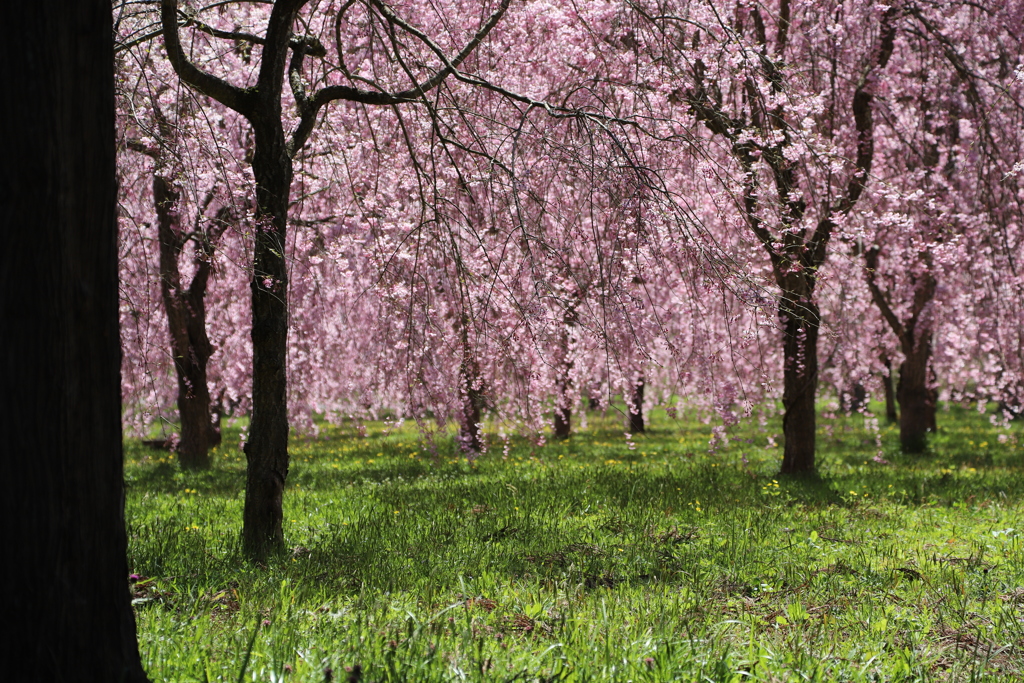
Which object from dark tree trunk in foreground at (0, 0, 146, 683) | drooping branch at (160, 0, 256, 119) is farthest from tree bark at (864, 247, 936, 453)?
dark tree trunk in foreground at (0, 0, 146, 683)

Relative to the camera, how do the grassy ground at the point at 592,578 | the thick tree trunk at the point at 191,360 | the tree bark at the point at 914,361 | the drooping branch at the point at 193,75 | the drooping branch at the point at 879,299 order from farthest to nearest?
the tree bark at the point at 914,361 < the drooping branch at the point at 879,299 < the thick tree trunk at the point at 191,360 < the drooping branch at the point at 193,75 < the grassy ground at the point at 592,578

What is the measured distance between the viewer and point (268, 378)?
5.96 metres

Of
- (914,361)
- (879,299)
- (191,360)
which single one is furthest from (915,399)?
(191,360)

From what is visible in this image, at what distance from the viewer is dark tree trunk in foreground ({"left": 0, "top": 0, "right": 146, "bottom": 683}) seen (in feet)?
8.32

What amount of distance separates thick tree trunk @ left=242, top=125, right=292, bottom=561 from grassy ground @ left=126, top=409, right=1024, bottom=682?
1.00 ft

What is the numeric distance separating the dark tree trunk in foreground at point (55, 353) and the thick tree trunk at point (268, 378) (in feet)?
10.6

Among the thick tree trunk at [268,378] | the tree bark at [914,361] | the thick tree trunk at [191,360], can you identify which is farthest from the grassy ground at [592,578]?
the tree bark at [914,361]

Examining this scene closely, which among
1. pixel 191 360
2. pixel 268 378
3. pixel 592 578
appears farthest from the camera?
pixel 191 360

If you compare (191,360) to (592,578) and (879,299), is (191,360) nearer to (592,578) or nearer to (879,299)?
(592,578)

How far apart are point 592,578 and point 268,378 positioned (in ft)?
8.62

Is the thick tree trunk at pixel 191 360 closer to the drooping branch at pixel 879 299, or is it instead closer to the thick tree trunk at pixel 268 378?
the thick tree trunk at pixel 268 378

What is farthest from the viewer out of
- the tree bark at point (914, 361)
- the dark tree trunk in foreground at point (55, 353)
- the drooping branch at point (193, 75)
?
the tree bark at point (914, 361)

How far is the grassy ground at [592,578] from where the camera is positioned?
3.68 metres

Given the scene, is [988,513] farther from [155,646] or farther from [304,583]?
[155,646]
